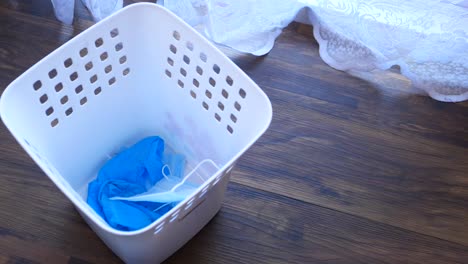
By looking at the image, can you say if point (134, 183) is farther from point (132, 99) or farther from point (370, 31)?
point (370, 31)

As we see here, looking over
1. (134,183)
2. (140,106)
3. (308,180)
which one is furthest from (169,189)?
(308,180)

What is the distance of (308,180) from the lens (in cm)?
108

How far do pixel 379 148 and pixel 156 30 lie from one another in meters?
0.55

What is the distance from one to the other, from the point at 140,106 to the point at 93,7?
27 centimetres

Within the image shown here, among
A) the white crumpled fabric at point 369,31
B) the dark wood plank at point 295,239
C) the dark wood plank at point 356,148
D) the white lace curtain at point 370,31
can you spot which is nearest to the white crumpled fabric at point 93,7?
the white lace curtain at point 370,31

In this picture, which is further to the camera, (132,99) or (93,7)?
(93,7)

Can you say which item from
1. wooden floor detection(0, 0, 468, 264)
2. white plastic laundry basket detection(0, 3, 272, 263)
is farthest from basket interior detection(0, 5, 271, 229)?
wooden floor detection(0, 0, 468, 264)

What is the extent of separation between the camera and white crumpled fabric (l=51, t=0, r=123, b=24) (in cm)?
113

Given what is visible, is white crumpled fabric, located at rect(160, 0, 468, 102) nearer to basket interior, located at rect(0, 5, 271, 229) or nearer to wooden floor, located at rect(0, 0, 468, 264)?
wooden floor, located at rect(0, 0, 468, 264)

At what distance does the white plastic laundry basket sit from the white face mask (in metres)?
0.05

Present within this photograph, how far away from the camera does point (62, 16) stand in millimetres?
1167

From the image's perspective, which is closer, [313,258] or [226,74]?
[226,74]

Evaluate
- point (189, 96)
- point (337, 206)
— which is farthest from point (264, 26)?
point (337, 206)

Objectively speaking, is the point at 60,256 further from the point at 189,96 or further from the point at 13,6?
the point at 13,6
